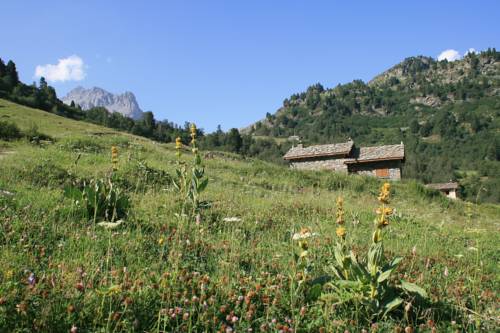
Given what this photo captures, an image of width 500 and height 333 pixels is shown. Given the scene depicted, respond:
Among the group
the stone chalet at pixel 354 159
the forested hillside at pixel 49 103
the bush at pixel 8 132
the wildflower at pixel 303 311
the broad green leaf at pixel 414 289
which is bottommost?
the wildflower at pixel 303 311

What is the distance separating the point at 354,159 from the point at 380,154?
3.10 meters

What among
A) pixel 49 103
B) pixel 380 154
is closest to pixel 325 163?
pixel 380 154

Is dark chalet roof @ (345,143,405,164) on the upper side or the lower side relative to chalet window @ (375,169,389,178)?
upper

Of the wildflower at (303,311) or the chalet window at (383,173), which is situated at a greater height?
the chalet window at (383,173)

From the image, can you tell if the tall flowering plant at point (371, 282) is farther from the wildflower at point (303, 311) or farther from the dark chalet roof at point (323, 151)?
the dark chalet roof at point (323, 151)

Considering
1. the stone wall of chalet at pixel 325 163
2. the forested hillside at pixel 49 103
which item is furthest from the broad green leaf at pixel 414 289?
the forested hillside at pixel 49 103

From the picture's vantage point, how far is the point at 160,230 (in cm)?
585

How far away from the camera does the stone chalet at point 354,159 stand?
4578 cm

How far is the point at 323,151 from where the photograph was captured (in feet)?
165

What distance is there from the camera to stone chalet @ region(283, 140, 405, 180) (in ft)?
150

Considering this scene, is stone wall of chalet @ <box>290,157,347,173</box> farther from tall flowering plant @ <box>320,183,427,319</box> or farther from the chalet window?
tall flowering plant @ <box>320,183,427,319</box>

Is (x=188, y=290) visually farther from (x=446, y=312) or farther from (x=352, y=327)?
(x=446, y=312)

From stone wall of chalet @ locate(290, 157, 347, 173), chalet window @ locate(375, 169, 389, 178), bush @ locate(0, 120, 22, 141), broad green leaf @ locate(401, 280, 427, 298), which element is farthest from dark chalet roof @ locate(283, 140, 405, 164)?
broad green leaf @ locate(401, 280, 427, 298)

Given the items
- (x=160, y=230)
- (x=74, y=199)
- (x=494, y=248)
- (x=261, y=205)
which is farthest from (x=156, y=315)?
(x=494, y=248)
